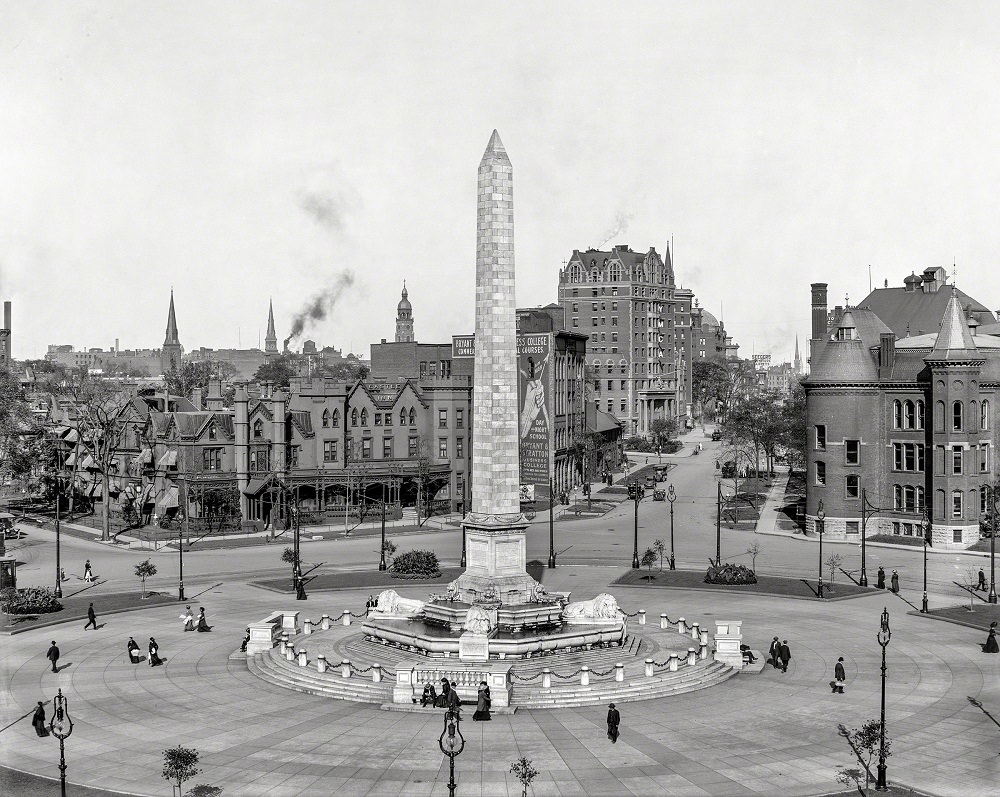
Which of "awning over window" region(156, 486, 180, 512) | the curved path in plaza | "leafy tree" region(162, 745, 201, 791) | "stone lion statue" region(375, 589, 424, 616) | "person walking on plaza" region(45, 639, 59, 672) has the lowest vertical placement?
the curved path in plaza

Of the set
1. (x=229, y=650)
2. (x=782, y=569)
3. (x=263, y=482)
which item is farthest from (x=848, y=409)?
(x=229, y=650)

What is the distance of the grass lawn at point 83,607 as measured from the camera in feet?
156

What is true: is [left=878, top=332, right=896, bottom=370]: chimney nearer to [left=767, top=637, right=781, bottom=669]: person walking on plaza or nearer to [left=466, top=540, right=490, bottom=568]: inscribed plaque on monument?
[left=767, top=637, right=781, bottom=669]: person walking on plaza

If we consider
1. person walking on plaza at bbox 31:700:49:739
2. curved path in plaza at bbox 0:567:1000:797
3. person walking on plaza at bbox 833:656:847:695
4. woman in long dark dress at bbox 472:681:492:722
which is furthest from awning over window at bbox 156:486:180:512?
person walking on plaza at bbox 833:656:847:695

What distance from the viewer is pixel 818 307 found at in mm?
99688

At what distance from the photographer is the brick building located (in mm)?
73312

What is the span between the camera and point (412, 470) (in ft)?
300

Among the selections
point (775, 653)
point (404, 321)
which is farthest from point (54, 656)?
point (404, 321)

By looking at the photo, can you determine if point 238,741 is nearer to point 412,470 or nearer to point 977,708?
point 977,708

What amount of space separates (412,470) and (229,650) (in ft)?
161

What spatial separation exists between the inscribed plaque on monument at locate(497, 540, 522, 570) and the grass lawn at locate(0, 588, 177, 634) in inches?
745

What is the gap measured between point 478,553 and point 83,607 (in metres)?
21.0

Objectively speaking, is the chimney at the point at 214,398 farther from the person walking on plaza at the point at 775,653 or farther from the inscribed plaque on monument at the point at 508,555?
the person walking on plaza at the point at 775,653

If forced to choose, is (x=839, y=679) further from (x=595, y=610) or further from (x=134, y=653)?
(x=134, y=653)
